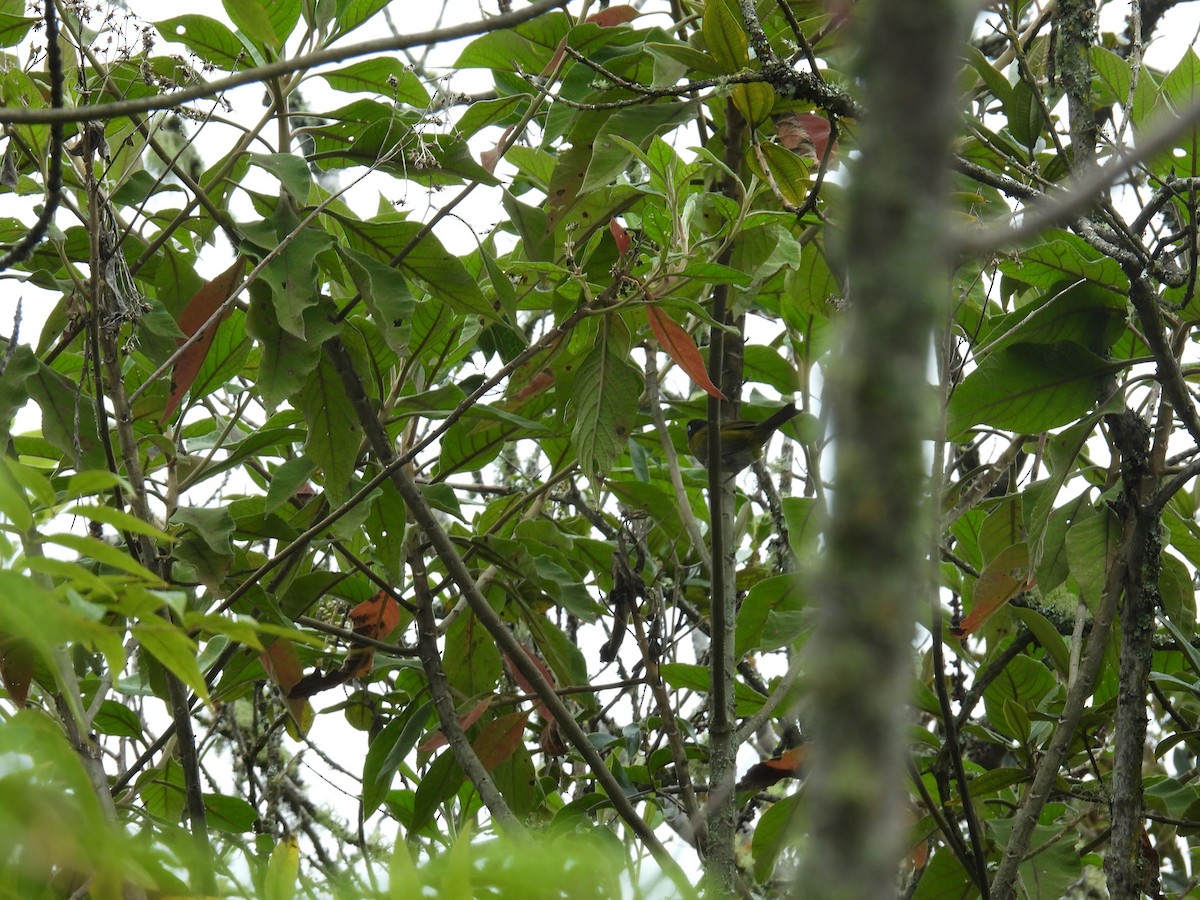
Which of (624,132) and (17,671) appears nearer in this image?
(17,671)

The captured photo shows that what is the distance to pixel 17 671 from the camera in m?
0.98

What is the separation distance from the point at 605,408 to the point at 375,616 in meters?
0.41

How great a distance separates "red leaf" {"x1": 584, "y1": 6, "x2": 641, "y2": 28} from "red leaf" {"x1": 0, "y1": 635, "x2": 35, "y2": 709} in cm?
101

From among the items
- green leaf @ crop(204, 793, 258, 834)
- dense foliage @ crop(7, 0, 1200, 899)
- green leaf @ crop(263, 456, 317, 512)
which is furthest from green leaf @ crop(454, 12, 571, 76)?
green leaf @ crop(204, 793, 258, 834)

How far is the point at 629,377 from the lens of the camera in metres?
1.25

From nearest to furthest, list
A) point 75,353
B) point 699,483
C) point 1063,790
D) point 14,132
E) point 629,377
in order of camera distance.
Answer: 1. point 14,132
2. point 629,377
3. point 1063,790
4. point 75,353
5. point 699,483

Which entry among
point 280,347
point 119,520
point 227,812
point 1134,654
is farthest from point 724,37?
point 227,812

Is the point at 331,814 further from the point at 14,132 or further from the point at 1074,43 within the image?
the point at 1074,43

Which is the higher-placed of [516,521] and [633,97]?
[633,97]

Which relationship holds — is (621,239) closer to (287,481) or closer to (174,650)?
(287,481)

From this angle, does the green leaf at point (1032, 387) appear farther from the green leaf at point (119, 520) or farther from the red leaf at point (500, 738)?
the green leaf at point (119, 520)

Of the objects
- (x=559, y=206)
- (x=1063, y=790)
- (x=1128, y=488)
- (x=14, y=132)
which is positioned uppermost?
(x=559, y=206)

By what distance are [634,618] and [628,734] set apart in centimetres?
28

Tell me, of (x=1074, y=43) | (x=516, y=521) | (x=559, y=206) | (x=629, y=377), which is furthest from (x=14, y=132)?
(x=1074, y=43)
